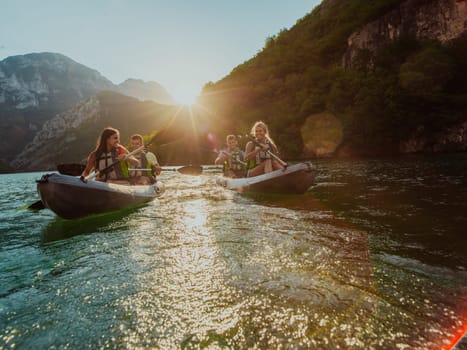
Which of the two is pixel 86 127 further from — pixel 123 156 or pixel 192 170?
pixel 123 156

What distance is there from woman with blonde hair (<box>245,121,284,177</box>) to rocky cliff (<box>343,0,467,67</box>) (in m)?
45.6

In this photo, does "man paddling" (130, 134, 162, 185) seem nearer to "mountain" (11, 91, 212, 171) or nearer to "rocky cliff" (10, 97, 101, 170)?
"mountain" (11, 91, 212, 171)

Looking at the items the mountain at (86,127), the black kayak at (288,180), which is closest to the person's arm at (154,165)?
the black kayak at (288,180)

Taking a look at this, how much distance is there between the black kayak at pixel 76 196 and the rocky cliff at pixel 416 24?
50802 mm

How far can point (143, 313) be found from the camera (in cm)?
217

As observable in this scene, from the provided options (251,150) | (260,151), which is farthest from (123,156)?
(260,151)

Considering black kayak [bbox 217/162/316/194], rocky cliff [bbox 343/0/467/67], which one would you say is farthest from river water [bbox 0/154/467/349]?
rocky cliff [bbox 343/0/467/67]

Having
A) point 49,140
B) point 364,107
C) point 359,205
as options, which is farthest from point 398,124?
point 49,140

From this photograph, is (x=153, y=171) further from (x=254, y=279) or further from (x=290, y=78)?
(x=290, y=78)

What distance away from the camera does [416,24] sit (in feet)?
140

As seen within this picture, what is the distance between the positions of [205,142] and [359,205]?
60831 mm

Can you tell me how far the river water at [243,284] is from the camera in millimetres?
1853

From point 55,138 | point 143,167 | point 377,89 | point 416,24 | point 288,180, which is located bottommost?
point 288,180

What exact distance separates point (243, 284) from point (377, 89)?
47466mm
